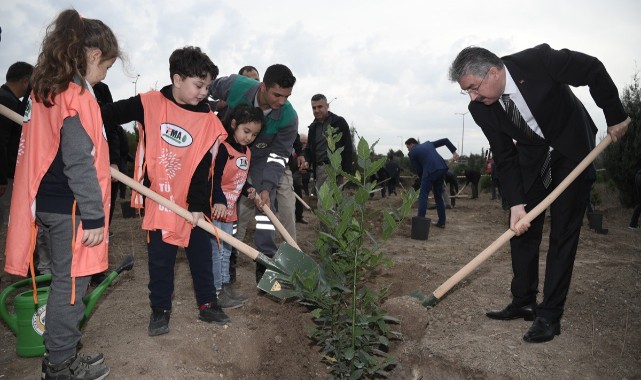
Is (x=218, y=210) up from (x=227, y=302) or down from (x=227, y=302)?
up

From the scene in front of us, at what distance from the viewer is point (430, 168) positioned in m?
8.31

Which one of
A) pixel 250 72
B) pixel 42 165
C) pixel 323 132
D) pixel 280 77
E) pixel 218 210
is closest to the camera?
pixel 42 165

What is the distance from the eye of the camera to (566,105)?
3.07 metres

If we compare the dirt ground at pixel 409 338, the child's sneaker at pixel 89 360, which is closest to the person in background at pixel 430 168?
the dirt ground at pixel 409 338

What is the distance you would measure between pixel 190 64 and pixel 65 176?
3.30 ft

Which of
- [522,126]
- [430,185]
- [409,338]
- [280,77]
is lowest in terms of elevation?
[409,338]

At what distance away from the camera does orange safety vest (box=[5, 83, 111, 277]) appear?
220 cm

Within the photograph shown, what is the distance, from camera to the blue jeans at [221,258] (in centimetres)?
375

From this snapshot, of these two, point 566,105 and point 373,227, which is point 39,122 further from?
point 373,227

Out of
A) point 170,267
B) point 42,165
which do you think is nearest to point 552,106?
point 170,267

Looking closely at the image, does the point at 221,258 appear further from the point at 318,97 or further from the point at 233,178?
the point at 318,97

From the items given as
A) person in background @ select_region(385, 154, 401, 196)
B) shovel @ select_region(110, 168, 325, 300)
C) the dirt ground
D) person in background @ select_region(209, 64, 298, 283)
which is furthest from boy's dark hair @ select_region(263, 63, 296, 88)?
person in background @ select_region(385, 154, 401, 196)

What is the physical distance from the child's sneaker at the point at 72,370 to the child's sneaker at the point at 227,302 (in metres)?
1.27

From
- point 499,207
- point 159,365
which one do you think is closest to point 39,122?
point 159,365
